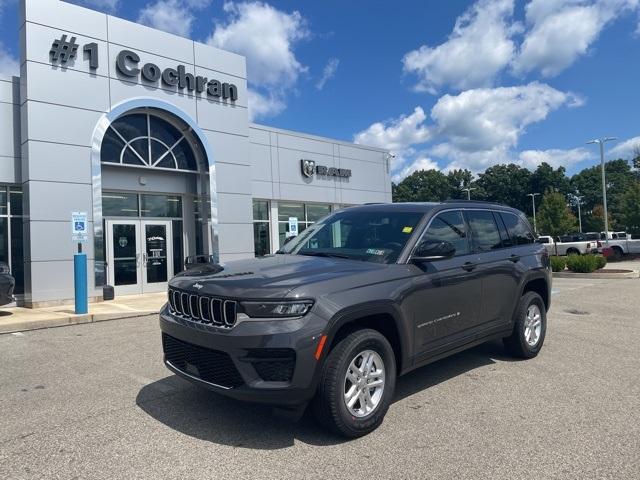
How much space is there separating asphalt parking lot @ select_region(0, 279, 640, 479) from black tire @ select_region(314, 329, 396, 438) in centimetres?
12

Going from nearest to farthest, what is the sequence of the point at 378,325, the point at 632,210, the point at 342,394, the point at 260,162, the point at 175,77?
the point at 342,394 → the point at 378,325 → the point at 175,77 → the point at 260,162 → the point at 632,210

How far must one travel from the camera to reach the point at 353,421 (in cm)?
360

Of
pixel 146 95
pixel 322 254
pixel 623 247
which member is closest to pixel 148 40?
pixel 146 95

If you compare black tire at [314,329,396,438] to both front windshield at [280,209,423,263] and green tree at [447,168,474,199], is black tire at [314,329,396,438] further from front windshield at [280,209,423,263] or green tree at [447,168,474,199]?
green tree at [447,168,474,199]

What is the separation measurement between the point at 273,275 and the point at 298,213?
1727cm

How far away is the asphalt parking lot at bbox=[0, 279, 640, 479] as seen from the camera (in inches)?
127

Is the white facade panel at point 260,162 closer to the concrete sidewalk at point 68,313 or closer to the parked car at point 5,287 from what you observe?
the concrete sidewalk at point 68,313

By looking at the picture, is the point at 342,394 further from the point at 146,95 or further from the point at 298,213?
the point at 298,213

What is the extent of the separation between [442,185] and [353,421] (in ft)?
313

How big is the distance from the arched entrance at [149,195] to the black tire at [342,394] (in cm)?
1116

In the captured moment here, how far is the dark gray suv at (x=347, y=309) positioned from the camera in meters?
3.38

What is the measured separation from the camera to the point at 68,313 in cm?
1048

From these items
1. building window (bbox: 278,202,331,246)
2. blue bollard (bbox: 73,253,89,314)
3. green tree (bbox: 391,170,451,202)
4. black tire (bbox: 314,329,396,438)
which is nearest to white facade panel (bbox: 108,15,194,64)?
A: blue bollard (bbox: 73,253,89,314)

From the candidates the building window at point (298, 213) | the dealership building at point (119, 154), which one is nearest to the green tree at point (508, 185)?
the building window at point (298, 213)
